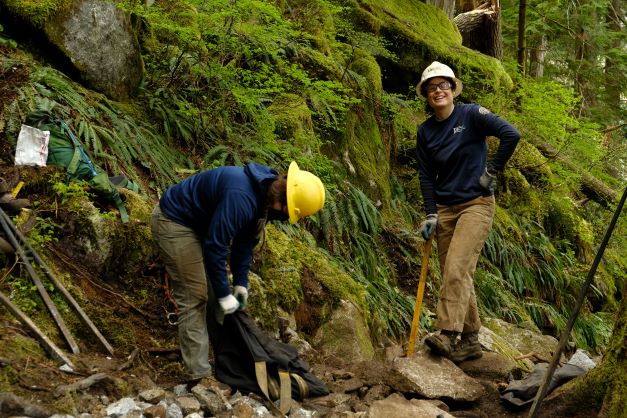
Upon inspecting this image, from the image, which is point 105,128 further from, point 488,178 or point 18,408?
point 488,178

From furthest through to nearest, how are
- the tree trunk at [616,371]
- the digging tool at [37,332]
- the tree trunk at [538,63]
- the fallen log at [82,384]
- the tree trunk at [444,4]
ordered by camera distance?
the tree trunk at [538,63]
the tree trunk at [444,4]
the digging tool at [37,332]
the tree trunk at [616,371]
the fallen log at [82,384]

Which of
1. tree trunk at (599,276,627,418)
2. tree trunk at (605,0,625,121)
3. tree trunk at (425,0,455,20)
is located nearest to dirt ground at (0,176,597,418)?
tree trunk at (599,276,627,418)

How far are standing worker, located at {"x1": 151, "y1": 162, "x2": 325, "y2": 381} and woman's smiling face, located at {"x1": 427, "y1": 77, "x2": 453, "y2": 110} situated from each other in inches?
68.0

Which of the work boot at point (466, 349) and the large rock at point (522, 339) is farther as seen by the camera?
the large rock at point (522, 339)

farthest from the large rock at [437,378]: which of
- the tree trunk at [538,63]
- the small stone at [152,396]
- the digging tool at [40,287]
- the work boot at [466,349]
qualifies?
the tree trunk at [538,63]

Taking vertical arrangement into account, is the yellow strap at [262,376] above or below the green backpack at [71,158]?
below

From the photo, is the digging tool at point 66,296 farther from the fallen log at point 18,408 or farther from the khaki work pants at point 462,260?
the khaki work pants at point 462,260

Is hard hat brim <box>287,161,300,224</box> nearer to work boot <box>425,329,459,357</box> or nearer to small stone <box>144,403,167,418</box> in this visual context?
small stone <box>144,403,167,418</box>

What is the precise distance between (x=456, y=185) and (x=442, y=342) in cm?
138

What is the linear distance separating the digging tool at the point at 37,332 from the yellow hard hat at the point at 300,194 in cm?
172

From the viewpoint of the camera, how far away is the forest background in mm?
6340

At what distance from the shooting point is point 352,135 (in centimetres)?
987

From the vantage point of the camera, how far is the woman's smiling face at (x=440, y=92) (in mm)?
5562

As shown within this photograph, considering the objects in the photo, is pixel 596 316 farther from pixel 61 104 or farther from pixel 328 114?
pixel 61 104
